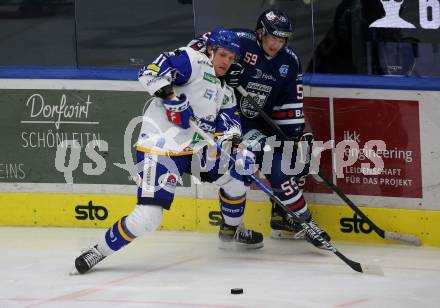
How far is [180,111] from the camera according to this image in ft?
17.5

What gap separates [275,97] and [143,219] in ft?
3.65

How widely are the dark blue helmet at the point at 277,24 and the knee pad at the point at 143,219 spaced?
1.09m

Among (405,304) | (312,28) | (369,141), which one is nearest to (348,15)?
(312,28)

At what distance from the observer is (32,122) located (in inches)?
255

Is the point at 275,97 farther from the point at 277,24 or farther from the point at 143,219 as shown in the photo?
the point at 143,219

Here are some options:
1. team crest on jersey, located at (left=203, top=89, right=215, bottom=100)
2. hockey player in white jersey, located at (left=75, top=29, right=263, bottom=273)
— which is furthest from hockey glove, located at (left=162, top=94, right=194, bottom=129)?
team crest on jersey, located at (left=203, top=89, right=215, bottom=100)

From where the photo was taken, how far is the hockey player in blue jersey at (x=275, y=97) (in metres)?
5.80

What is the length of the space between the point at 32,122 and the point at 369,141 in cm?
198

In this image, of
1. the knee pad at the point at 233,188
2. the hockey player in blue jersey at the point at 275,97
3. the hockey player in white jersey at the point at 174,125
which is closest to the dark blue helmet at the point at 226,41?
the hockey player in white jersey at the point at 174,125

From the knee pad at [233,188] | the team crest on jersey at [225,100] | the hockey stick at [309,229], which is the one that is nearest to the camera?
the hockey stick at [309,229]

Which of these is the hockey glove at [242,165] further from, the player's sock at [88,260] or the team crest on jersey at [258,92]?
the player's sock at [88,260]

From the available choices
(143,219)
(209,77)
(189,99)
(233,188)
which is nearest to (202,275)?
(143,219)

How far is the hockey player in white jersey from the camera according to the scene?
5.30 meters

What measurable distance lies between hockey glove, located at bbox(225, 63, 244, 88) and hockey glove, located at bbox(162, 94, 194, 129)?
1.47 ft
